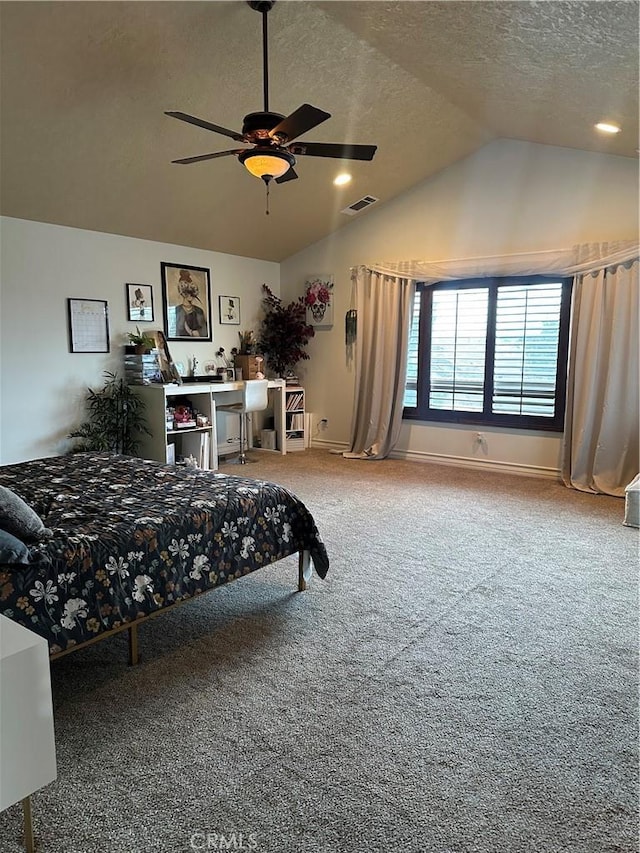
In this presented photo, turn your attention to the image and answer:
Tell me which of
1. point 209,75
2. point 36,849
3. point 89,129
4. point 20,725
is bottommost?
point 36,849

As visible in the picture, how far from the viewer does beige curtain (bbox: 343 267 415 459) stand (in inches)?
243

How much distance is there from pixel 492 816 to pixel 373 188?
18.1ft

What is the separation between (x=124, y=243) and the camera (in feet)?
17.8

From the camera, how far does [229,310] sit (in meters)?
6.59

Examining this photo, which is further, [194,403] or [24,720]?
[194,403]

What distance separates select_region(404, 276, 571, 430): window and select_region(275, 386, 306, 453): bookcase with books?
1324mm

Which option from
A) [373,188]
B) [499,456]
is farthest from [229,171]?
[499,456]

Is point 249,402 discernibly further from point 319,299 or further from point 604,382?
point 604,382

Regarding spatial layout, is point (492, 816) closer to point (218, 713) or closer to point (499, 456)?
point (218, 713)

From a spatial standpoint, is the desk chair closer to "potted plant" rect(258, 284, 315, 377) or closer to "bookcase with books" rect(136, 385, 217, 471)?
"bookcase with books" rect(136, 385, 217, 471)

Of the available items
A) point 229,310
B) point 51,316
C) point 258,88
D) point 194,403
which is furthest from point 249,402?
point 258,88

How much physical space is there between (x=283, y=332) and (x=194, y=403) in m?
1.55

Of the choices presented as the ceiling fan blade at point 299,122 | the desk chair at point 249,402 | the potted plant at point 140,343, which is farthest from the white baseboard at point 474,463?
the ceiling fan blade at point 299,122

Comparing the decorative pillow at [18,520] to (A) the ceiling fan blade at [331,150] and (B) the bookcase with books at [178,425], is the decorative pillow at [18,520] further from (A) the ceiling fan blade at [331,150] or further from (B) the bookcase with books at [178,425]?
(B) the bookcase with books at [178,425]
